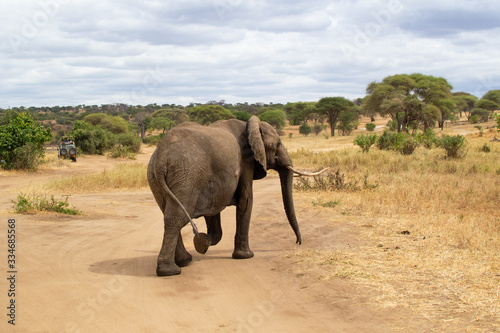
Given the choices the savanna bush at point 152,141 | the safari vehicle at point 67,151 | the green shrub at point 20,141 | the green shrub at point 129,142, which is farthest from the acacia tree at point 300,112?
the green shrub at point 20,141

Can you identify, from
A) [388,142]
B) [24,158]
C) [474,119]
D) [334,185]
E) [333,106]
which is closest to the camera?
[334,185]

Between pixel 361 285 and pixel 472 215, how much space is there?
5151 millimetres

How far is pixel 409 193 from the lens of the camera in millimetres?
11367

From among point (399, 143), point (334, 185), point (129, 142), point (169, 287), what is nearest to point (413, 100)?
point (399, 143)

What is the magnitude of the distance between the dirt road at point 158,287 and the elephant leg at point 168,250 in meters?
0.12

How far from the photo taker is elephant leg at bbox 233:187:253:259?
7.09 metres

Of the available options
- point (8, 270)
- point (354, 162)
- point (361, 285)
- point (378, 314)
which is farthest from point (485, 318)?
point (354, 162)

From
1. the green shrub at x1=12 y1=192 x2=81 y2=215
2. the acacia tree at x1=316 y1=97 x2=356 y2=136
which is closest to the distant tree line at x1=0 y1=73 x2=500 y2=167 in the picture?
the acacia tree at x1=316 y1=97 x2=356 y2=136

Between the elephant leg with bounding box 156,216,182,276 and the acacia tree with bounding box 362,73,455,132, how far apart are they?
3486cm

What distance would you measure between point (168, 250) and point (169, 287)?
529 millimetres

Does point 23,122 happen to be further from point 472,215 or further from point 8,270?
point 472,215

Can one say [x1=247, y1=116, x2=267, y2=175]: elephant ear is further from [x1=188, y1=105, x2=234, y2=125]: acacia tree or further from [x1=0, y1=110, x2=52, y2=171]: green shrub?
[x1=188, y1=105, x2=234, y2=125]: acacia tree

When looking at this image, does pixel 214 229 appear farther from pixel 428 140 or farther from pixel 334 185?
pixel 428 140

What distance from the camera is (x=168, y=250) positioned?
236 inches
